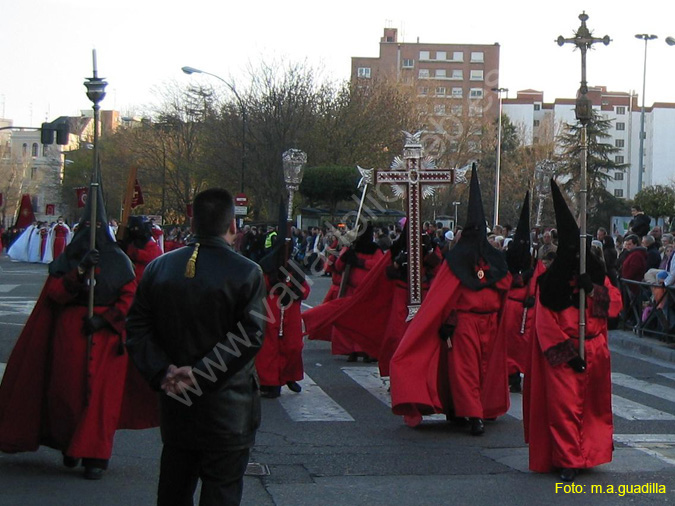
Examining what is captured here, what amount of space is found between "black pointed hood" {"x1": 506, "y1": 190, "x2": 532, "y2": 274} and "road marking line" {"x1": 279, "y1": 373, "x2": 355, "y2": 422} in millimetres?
2321

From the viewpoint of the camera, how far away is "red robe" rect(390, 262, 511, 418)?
8.69 m

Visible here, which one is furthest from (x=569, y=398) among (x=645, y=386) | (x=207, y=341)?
(x=645, y=386)

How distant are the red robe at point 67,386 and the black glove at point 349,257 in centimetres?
612

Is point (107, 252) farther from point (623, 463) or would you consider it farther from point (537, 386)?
point (623, 463)

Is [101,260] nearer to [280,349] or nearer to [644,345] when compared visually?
[280,349]

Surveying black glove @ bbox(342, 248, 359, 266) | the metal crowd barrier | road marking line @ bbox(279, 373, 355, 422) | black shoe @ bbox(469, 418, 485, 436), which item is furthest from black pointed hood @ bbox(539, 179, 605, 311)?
the metal crowd barrier

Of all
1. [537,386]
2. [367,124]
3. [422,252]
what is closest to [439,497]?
[537,386]

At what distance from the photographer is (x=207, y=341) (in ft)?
14.4

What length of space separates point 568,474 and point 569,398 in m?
0.52

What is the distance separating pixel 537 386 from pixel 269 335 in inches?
154

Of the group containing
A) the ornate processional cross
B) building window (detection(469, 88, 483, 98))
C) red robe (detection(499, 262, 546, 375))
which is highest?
building window (detection(469, 88, 483, 98))

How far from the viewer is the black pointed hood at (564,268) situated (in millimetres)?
7203

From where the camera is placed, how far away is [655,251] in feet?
58.5

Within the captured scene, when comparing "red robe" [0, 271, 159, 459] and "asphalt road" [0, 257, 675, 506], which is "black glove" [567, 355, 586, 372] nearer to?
"asphalt road" [0, 257, 675, 506]
